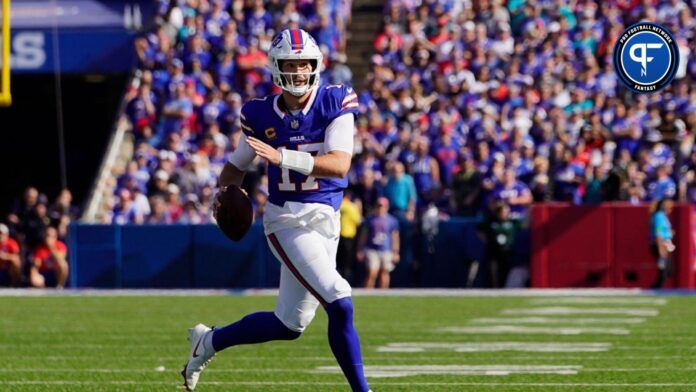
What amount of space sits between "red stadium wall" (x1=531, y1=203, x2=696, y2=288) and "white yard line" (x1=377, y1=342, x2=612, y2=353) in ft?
23.5

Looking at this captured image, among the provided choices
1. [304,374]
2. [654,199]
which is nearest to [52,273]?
[654,199]

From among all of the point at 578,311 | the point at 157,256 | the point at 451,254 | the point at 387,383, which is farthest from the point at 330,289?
the point at 157,256

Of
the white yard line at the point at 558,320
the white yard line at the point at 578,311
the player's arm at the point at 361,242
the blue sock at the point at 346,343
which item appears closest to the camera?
the blue sock at the point at 346,343

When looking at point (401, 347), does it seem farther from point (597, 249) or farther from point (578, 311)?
point (597, 249)

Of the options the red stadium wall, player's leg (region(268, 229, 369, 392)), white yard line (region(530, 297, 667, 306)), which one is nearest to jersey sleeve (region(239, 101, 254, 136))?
player's leg (region(268, 229, 369, 392))

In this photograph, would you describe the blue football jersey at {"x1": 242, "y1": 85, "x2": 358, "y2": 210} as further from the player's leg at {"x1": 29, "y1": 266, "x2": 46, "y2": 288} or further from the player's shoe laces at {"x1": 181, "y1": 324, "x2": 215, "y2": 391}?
the player's leg at {"x1": 29, "y1": 266, "x2": 46, "y2": 288}

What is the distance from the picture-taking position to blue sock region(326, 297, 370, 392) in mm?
6816

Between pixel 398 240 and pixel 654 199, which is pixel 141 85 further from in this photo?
pixel 654 199

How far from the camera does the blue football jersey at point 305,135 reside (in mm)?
7031

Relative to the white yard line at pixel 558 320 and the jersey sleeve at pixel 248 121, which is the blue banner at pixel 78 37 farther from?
the jersey sleeve at pixel 248 121

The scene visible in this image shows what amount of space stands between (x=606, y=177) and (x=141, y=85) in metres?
6.87

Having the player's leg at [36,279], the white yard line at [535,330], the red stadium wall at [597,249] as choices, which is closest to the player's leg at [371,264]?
the red stadium wall at [597,249]

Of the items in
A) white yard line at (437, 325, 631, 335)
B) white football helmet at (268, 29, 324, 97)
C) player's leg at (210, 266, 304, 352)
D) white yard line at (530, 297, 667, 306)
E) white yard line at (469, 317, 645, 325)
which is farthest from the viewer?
white yard line at (530, 297, 667, 306)

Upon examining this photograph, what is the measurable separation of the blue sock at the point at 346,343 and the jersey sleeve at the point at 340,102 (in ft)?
2.73
